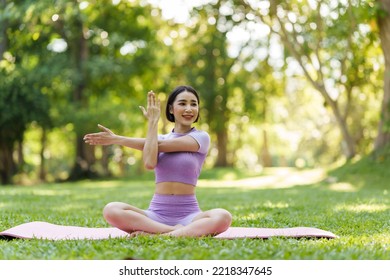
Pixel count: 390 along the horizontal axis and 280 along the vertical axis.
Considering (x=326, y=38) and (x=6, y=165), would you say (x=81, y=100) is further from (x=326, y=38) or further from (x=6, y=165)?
(x=326, y=38)

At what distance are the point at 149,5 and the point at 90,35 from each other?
317 centimetres

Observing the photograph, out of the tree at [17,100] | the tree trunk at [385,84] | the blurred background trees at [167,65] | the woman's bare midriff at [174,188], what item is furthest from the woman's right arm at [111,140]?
the tree at [17,100]

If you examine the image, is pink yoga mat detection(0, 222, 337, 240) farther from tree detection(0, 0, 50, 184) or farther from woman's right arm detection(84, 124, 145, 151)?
tree detection(0, 0, 50, 184)

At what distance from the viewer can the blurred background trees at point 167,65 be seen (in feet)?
59.9

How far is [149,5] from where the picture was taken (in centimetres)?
2439

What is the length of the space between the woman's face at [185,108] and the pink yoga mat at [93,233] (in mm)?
1070

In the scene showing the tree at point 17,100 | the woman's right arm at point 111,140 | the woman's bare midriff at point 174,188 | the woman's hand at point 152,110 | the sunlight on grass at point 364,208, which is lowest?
the sunlight on grass at point 364,208

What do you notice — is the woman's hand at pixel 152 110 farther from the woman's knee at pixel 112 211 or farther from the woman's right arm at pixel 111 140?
the woman's knee at pixel 112 211

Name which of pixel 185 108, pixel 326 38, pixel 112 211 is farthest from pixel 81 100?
pixel 112 211

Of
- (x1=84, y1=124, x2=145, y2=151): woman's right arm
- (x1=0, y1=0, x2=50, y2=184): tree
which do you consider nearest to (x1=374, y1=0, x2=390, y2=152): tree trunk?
(x1=0, y1=0, x2=50, y2=184): tree

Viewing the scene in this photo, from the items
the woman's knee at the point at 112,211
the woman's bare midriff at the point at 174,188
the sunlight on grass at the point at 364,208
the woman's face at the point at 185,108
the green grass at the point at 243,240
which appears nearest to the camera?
the green grass at the point at 243,240

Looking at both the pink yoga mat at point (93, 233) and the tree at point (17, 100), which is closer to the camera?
the pink yoga mat at point (93, 233)

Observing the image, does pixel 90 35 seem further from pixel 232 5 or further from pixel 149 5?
pixel 232 5

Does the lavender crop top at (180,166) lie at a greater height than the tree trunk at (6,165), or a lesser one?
greater
